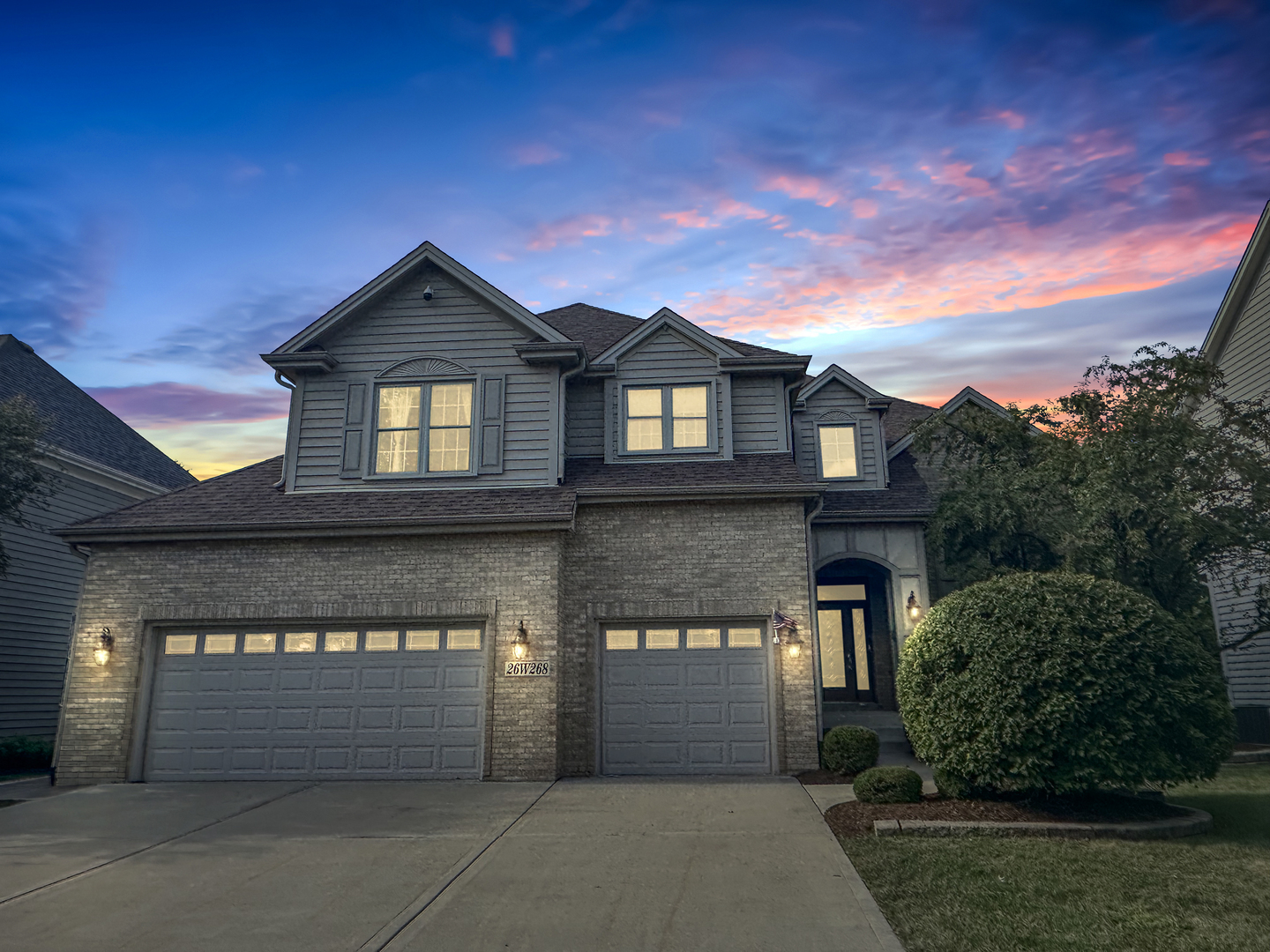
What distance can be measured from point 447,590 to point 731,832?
6.61 meters

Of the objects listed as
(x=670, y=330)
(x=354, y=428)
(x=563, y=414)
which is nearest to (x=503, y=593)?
(x=563, y=414)

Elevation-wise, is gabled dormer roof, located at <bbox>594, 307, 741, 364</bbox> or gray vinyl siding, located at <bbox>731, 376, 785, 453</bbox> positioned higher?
gabled dormer roof, located at <bbox>594, 307, 741, 364</bbox>

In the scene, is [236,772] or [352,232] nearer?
[236,772]

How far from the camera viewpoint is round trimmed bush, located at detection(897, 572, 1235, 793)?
8.90m

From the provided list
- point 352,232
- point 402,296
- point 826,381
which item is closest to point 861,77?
point 826,381

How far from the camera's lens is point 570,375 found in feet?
52.3

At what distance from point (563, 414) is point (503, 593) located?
3.85 m

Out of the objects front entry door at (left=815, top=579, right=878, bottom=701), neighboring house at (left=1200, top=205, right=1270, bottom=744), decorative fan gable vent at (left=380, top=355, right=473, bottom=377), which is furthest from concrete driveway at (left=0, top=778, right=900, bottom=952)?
neighboring house at (left=1200, top=205, right=1270, bottom=744)

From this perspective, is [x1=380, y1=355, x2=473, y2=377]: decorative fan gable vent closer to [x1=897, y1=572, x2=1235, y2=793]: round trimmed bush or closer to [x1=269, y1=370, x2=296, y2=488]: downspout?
[x1=269, y1=370, x2=296, y2=488]: downspout

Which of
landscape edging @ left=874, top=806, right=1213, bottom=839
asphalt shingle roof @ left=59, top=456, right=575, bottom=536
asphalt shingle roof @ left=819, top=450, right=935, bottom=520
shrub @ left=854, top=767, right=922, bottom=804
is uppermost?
asphalt shingle roof @ left=819, top=450, right=935, bottom=520

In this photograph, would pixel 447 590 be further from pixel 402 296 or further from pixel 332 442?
pixel 402 296

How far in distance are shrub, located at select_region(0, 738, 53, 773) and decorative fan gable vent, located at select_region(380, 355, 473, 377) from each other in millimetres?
10969

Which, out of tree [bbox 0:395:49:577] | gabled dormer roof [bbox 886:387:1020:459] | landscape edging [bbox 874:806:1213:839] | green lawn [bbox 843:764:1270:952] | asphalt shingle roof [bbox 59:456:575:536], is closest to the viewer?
green lawn [bbox 843:764:1270:952]

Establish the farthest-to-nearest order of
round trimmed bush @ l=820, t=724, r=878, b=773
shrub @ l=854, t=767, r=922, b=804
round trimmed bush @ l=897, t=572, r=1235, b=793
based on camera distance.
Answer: round trimmed bush @ l=820, t=724, r=878, b=773 → shrub @ l=854, t=767, r=922, b=804 → round trimmed bush @ l=897, t=572, r=1235, b=793
